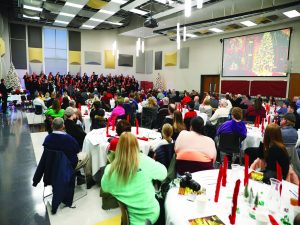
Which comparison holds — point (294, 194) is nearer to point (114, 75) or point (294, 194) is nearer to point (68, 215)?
point (68, 215)

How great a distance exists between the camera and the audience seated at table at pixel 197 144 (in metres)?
2.67

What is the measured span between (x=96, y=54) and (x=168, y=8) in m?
9.44

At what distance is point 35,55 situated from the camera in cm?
1585

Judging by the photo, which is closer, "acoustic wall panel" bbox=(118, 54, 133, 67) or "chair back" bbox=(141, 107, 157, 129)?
"chair back" bbox=(141, 107, 157, 129)

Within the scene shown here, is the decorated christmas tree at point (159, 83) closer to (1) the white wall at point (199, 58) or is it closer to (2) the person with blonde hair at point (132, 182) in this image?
(1) the white wall at point (199, 58)

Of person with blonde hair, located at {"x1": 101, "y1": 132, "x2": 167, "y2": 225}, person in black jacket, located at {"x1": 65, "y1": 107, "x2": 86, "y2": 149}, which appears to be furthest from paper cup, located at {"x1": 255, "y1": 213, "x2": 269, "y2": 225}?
person in black jacket, located at {"x1": 65, "y1": 107, "x2": 86, "y2": 149}

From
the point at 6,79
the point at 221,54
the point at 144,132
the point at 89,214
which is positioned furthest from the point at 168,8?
the point at 6,79

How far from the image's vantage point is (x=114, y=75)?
18391 mm

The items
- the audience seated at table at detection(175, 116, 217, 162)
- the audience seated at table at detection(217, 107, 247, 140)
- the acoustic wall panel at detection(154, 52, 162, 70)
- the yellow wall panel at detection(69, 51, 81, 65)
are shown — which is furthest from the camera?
the acoustic wall panel at detection(154, 52, 162, 70)

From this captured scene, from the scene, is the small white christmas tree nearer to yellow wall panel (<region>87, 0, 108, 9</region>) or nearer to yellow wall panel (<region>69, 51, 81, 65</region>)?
yellow wall panel (<region>69, 51, 81, 65</region>)

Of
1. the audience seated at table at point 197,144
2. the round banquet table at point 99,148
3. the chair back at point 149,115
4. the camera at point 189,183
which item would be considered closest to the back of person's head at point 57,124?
the round banquet table at point 99,148

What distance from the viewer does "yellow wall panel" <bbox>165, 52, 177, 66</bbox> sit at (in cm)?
1592

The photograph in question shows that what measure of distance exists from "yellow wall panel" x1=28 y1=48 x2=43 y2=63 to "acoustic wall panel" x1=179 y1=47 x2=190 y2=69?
32.6 feet

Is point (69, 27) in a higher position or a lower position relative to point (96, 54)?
higher
